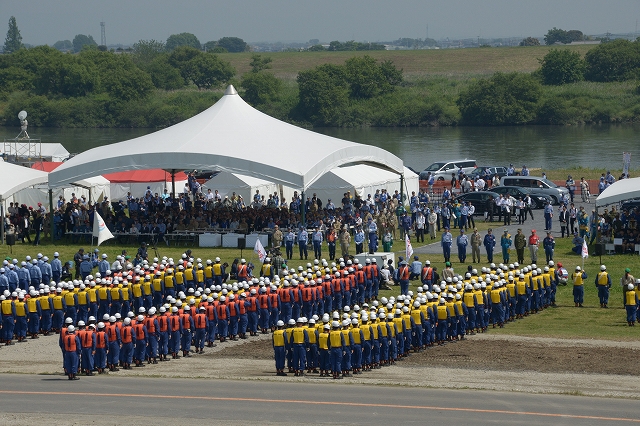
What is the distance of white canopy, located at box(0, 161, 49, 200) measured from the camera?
39.2 m

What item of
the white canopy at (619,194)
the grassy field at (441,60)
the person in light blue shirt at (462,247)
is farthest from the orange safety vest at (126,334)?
the grassy field at (441,60)

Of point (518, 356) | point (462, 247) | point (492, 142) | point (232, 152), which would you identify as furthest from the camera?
point (492, 142)

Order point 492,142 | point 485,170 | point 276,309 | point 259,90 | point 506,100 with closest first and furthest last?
point 276,309
point 485,170
point 492,142
point 506,100
point 259,90

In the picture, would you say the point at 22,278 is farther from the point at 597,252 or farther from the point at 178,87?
the point at 178,87

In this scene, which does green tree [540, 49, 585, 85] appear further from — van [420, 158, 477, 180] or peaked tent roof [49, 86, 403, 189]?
peaked tent roof [49, 86, 403, 189]

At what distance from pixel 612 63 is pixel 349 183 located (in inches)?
2885

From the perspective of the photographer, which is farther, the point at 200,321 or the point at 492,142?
the point at 492,142

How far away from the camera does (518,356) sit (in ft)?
75.1

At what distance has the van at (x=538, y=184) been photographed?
4506 cm

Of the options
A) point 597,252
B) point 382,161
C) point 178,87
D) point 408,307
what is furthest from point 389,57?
point 408,307

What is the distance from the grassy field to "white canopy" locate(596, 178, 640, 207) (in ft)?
293

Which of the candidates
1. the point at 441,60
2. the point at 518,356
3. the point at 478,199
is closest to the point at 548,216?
the point at 478,199

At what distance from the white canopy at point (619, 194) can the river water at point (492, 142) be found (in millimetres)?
30819

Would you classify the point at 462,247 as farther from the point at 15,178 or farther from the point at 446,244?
the point at 15,178
